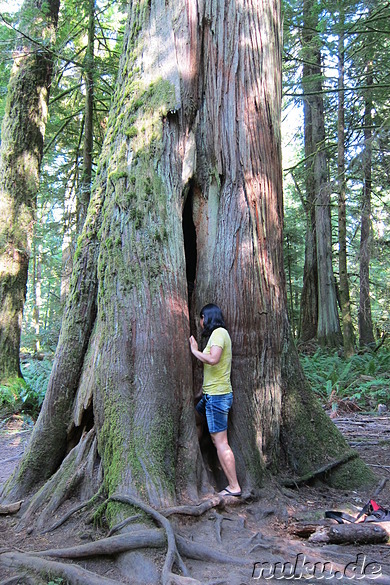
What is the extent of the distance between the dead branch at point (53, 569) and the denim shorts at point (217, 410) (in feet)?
5.67

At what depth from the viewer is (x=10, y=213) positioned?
30.9ft

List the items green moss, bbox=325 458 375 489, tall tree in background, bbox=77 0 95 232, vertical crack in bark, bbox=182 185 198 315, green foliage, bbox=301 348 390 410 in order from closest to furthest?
green moss, bbox=325 458 375 489 < vertical crack in bark, bbox=182 185 198 315 < green foliage, bbox=301 348 390 410 < tall tree in background, bbox=77 0 95 232

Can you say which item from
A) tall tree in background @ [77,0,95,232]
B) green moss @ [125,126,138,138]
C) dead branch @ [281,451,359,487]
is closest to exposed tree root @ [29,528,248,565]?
dead branch @ [281,451,359,487]

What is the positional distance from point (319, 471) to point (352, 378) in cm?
592

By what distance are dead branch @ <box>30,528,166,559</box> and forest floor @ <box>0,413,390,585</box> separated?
5cm

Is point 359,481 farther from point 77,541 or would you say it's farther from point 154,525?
point 77,541

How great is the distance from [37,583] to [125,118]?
13.7 feet

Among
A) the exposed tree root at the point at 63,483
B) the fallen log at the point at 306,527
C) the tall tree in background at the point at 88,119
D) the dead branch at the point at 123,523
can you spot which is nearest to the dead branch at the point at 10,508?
the exposed tree root at the point at 63,483

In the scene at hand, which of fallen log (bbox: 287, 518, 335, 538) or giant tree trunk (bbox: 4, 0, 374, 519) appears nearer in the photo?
fallen log (bbox: 287, 518, 335, 538)

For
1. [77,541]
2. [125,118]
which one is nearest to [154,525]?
[77,541]

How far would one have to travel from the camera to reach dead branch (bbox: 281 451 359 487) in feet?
15.2

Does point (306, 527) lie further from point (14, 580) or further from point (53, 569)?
point (14, 580)

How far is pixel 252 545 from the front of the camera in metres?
3.36

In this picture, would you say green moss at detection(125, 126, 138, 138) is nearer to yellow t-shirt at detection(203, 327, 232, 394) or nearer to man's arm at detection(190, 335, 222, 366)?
yellow t-shirt at detection(203, 327, 232, 394)
